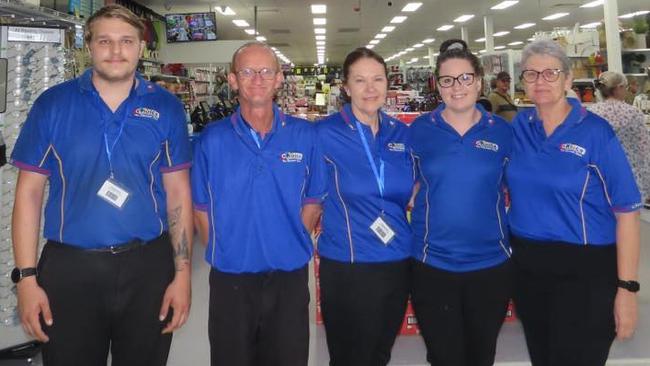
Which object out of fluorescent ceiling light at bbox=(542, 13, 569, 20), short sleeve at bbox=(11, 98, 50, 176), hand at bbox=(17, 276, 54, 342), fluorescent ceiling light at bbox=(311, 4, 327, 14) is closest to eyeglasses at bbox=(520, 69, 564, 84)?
short sleeve at bbox=(11, 98, 50, 176)

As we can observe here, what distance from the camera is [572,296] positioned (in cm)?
194

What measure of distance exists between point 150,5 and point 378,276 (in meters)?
12.0

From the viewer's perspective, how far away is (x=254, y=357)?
79.4 inches

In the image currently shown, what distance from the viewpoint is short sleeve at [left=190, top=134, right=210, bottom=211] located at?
1.96m

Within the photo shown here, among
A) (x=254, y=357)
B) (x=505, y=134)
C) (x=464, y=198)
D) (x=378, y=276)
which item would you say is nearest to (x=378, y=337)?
(x=378, y=276)

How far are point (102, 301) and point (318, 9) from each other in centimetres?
1307

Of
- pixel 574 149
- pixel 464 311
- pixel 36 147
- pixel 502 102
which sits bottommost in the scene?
pixel 464 311

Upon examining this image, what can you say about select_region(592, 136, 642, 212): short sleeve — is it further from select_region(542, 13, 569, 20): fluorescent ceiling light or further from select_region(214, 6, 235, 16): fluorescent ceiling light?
select_region(542, 13, 569, 20): fluorescent ceiling light

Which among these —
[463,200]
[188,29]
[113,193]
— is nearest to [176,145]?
[113,193]

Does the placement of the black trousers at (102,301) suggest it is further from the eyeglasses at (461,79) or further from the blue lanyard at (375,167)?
the eyeglasses at (461,79)

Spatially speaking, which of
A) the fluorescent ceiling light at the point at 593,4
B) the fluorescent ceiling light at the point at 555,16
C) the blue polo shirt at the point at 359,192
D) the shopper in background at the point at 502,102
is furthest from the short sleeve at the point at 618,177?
the fluorescent ceiling light at the point at 555,16

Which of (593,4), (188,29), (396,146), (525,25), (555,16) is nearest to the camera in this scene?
(396,146)

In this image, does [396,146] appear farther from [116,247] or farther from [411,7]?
[411,7]

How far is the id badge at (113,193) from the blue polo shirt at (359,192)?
758mm
